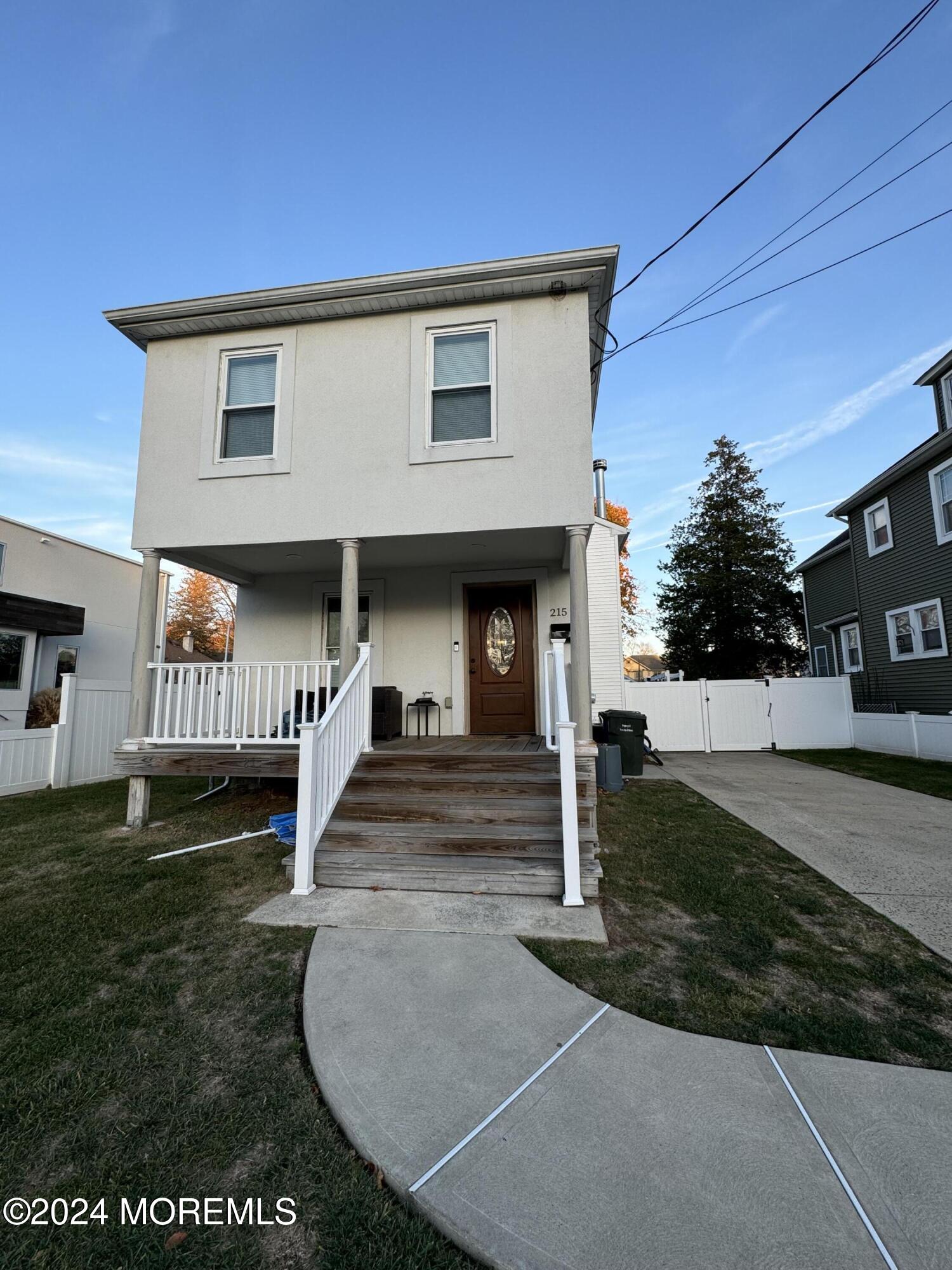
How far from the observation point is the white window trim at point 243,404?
619cm

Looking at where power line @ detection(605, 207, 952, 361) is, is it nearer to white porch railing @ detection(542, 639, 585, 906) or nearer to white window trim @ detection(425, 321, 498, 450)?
white window trim @ detection(425, 321, 498, 450)

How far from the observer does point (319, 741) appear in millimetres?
4234

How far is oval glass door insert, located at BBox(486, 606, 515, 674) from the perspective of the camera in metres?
7.43

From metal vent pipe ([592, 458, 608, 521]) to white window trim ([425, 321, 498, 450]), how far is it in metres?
6.37

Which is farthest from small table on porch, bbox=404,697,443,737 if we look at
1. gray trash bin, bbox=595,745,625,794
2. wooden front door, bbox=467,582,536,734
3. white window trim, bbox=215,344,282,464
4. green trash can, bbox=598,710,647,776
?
white window trim, bbox=215,344,282,464

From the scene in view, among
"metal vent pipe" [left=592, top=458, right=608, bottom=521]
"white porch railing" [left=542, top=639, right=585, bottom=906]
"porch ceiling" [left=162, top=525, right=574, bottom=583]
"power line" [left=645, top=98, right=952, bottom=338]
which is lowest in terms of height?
"white porch railing" [left=542, top=639, right=585, bottom=906]

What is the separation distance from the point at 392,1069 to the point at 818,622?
1965cm

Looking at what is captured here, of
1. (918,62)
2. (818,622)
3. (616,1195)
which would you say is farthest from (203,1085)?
(818,622)

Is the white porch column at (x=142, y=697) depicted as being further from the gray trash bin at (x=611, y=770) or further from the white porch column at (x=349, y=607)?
the gray trash bin at (x=611, y=770)

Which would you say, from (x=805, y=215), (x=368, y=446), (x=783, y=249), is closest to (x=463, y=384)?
(x=368, y=446)

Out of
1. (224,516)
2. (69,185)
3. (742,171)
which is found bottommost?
(224,516)

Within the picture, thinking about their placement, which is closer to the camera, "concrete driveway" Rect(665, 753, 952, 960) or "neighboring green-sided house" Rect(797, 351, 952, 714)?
"concrete driveway" Rect(665, 753, 952, 960)

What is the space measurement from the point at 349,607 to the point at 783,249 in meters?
7.41

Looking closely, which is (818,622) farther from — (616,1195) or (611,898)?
(616,1195)
